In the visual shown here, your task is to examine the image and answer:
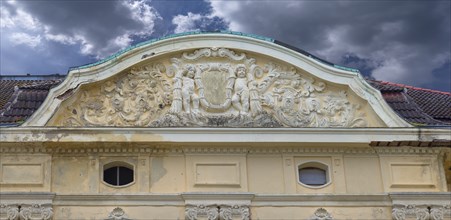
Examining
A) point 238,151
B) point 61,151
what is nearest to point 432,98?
point 238,151

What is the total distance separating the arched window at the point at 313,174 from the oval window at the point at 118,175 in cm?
438

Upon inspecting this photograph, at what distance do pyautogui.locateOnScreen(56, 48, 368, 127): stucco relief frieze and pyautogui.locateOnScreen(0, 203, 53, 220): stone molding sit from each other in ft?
7.64

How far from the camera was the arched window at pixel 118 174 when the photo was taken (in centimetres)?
1872

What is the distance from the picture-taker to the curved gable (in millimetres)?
19062

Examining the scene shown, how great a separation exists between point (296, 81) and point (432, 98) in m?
5.92

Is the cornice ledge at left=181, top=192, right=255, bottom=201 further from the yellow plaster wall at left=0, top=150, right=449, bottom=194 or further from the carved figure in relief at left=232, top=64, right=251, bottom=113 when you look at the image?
the carved figure in relief at left=232, top=64, right=251, bottom=113

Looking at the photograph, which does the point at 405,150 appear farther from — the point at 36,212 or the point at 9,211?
the point at 9,211

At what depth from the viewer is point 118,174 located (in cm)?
1886

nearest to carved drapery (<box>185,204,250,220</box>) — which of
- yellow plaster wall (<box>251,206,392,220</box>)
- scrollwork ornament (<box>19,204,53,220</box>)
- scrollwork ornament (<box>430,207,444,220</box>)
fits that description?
yellow plaster wall (<box>251,206,392,220</box>)

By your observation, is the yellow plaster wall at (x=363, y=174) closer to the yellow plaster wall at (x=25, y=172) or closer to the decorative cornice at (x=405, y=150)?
the decorative cornice at (x=405, y=150)

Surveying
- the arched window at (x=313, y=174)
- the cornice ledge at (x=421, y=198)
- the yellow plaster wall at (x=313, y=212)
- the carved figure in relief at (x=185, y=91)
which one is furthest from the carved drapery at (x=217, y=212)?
the cornice ledge at (x=421, y=198)

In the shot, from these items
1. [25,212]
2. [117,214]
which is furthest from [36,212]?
[117,214]

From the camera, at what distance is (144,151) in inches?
737

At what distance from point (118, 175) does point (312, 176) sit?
5.03 meters
